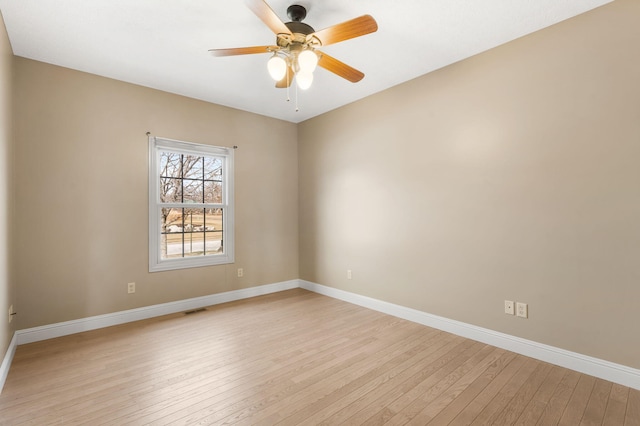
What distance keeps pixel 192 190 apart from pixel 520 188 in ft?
12.2

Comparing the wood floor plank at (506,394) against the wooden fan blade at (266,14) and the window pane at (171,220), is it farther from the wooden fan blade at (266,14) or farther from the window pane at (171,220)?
the window pane at (171,220)

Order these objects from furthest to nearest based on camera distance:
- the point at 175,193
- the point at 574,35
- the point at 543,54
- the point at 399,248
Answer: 1. the point at 175,193
2. the point at 399,248
3. the point at 543,54
4. the point at 574,35

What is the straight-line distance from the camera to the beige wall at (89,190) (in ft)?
9.62

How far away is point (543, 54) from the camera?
2.52 m

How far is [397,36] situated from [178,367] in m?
3.31

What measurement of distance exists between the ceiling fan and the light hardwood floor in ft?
7.20

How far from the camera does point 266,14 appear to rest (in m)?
1.81

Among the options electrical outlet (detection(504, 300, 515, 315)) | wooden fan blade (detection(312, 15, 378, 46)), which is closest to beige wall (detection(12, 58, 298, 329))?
wooden fan blade (detection(312, 15, 378, 46))

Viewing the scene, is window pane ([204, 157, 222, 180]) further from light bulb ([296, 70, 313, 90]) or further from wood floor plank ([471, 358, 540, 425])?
wood floor plank ([471, 358, 540, 425])

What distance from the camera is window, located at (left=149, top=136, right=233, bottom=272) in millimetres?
3686

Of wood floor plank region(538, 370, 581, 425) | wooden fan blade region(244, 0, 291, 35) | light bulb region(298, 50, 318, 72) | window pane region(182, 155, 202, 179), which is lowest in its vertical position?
wood floor plank region(538, 370, 581, 425)

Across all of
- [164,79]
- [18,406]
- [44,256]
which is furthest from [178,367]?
[164,79]

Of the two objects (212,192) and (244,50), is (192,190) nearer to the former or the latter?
(212,192)

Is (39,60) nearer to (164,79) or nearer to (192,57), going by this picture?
(164,79)
